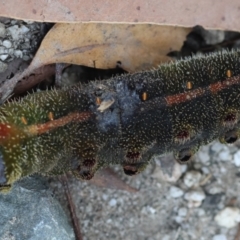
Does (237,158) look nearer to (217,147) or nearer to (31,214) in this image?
(217,147)

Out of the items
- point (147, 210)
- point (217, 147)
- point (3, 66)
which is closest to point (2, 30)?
point (3, 66)

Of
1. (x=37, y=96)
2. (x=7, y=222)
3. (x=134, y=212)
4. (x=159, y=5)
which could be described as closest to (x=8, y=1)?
(x=37, y=96)

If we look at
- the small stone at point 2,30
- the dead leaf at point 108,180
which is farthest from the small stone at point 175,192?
the small stone at point 2,30

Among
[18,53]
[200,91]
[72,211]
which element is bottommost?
[72,211]

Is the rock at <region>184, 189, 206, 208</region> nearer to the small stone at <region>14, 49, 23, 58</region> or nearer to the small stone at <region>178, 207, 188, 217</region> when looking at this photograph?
the small stone at <region>178, 207, 188, 217</region>

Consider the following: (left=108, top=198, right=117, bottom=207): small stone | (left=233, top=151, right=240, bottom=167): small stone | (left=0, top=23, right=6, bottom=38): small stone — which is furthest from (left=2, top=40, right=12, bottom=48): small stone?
(left=233, top=151, right=240, bottom=167): small stone
